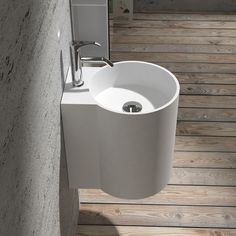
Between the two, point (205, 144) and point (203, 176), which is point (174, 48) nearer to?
point (205, 144)

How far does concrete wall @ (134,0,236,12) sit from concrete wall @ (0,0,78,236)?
209 cm

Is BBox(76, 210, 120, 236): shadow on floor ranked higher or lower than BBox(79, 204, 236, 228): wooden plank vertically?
lower

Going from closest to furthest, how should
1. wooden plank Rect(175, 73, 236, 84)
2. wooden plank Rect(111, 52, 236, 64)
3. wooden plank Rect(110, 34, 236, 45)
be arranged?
wooden plank Rect(175, 73, 236, 84) → wooden plank Rect(111, 52, 236, 64) → wooden plank Rect(110, 34, 236, 45)

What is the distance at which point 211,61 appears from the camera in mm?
2734

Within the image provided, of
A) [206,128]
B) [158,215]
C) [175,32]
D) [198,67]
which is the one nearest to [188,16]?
[175,32]

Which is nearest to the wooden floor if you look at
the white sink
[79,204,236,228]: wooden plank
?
[79,204,236,228]: wooden plank

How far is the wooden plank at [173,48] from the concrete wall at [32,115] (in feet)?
4.98

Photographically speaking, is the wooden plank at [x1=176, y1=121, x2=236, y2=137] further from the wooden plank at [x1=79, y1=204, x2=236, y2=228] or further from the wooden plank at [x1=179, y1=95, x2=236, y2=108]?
the wooden plank at [x1=79, y1=204, x2=236, y2=228]

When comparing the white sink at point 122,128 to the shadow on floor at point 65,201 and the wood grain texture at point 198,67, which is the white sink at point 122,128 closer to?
the shadow on floor at point 65,201

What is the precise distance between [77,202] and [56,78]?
73 cm

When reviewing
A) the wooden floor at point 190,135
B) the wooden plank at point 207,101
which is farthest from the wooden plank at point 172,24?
the wooden plank at point 207,101

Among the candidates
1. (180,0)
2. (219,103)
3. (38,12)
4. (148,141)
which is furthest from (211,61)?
(38,12)

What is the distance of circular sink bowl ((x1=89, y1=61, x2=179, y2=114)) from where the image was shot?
1.40 metres

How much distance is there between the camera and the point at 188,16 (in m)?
→ 3.28
